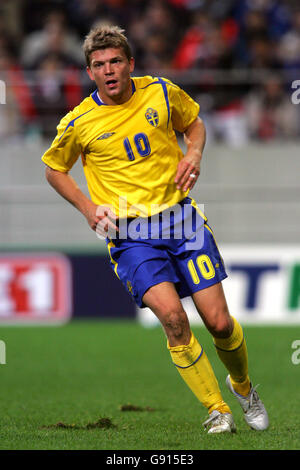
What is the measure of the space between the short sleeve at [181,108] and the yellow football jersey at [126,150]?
5 centimetres

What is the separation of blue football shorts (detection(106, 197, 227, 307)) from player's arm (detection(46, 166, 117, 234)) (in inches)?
5.7

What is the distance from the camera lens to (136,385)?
8.05 m

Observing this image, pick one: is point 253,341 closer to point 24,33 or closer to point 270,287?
point 270,287

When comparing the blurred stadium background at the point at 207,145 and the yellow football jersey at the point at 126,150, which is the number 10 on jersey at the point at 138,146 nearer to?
the yellow football jersey at the point at 126,150

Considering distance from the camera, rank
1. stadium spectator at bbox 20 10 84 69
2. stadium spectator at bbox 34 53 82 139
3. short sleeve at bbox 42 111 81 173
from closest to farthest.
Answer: short sleeve at bbox 42 111 81 173 → stadium spectator at bbox 34 53 82 139 → stadium spectator at bbox 20 10 84 69

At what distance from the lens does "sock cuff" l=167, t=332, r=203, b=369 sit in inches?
207

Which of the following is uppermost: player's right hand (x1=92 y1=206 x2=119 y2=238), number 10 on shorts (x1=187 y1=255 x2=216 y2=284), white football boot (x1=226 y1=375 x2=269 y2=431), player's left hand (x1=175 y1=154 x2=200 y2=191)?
player's left hand (x1=175 y1=154 x2=200 y2=191)

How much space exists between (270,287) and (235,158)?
2.38 m

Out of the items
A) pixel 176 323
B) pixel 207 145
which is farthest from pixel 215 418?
pixel 207 145

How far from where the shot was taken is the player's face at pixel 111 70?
207 inches

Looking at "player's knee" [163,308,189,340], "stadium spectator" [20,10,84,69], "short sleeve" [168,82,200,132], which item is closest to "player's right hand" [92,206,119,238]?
"player's knee" [163,308,189,340]

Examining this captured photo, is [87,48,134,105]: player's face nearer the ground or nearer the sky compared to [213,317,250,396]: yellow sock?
nearer the sky

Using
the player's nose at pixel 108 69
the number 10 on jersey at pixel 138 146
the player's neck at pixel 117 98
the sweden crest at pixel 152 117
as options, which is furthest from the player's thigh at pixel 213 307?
the player's nose at pixel 108 69

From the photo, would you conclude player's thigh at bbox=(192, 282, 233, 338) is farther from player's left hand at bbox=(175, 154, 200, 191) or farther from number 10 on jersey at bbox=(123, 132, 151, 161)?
number 10 on jersey at bbox=(123, 132, 151, 161)
